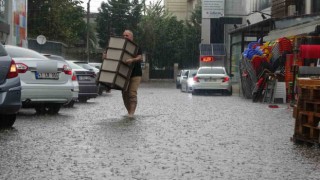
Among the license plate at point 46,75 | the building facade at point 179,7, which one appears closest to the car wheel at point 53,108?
the license plate at point 46,75

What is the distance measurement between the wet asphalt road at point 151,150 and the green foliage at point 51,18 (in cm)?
4254

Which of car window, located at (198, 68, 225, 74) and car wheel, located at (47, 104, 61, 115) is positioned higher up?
car window, located at (198, 68, 225, 74)

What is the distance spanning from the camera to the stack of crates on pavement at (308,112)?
32.0ft

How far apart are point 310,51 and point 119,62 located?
6680mm

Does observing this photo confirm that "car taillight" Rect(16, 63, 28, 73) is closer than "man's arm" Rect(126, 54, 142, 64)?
Yes

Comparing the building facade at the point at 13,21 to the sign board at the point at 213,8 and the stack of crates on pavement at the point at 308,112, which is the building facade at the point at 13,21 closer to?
the sign board at the point at 213,8

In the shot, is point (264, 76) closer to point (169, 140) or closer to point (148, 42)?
point (169, 140)

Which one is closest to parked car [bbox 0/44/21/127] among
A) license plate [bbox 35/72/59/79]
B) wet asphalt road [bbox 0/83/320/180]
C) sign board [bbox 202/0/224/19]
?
wet asphalt road [bbox 0/83/320/180]

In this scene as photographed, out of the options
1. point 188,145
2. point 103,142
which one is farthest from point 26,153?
point 188,145

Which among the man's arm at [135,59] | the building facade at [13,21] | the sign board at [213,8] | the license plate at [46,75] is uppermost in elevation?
the sign board at [213,8]

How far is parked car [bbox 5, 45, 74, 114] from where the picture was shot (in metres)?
14.1

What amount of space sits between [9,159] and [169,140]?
2897 mm

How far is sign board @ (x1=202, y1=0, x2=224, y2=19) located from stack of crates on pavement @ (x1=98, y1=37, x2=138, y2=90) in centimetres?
4421

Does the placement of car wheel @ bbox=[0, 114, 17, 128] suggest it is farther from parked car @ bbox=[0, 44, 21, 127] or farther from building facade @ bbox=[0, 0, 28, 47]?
building facade @ bbox=[0, 0, 28, 47]
